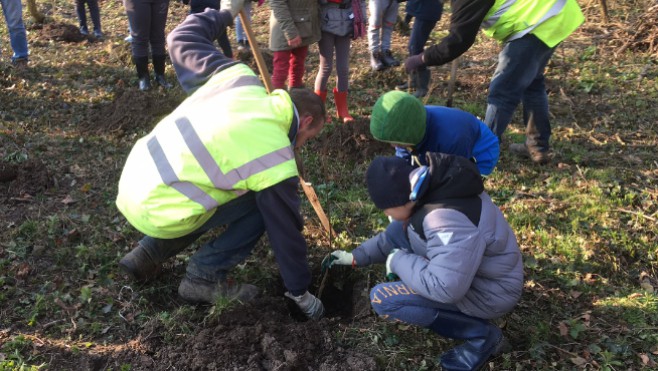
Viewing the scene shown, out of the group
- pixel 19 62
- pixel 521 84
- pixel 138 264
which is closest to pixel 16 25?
pixel 19 62

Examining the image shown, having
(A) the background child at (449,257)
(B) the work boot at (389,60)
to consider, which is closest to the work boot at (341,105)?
(B) the work boot at (389,60)

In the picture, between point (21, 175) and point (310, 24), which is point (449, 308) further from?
point (21, 175)

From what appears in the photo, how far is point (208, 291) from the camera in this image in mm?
3121

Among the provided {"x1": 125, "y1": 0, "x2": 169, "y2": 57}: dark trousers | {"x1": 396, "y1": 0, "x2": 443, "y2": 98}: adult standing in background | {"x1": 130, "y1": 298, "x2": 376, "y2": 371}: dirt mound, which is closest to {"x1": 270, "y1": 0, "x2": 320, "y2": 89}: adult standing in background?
{"x1": 396, "y1": 0, "x2": 443, "y2": 98}: adult standing in background

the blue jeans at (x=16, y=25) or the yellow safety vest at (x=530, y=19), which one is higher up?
the yellow safety vest at (x=530, y=19)

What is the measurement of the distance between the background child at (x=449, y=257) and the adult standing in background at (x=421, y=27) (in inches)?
128

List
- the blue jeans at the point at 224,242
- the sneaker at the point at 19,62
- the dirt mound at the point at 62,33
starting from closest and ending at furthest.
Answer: the blue jeans at the point at 224,242 → the sneaker at the point at 19,62 → the dirt mound at the point at 62,33

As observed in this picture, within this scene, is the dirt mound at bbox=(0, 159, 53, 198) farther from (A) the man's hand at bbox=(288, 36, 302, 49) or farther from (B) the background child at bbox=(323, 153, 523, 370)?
(B) the background child at bbox=(323, 153, 523, 370)

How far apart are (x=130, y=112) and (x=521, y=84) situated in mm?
3673

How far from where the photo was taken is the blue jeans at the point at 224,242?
10.0ft

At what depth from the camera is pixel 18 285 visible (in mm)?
3260

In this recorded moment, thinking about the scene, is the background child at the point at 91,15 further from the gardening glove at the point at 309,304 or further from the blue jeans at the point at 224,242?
the gardening glove at the point at 309,304

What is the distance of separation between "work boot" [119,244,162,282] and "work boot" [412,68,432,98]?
358cm

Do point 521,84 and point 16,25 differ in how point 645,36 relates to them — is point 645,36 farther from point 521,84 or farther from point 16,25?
point 16,25
